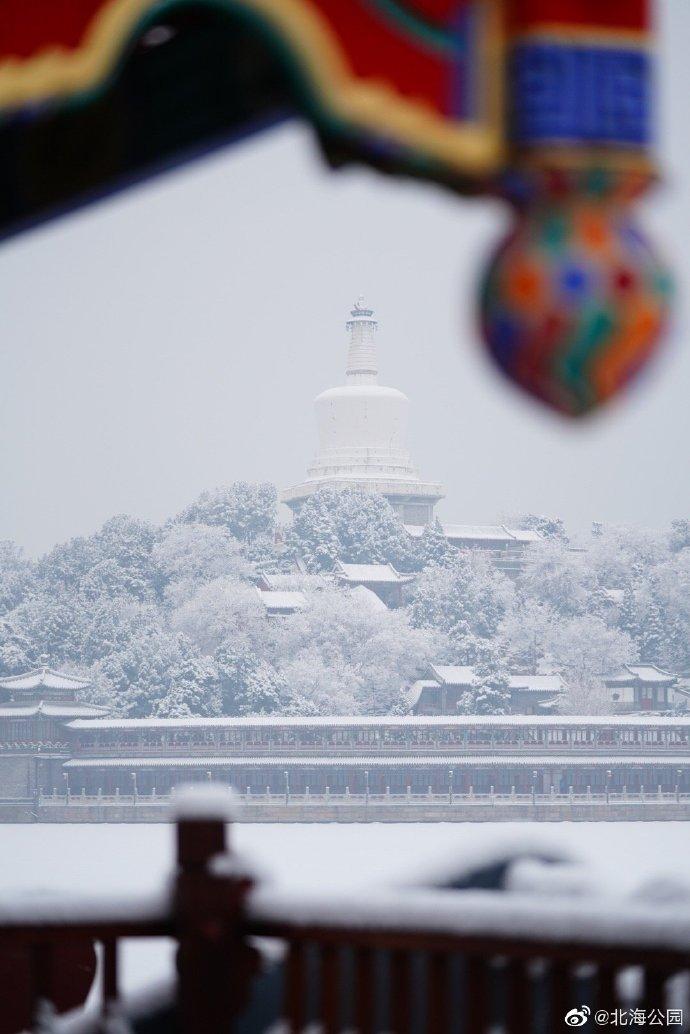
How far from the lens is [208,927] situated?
2.01m

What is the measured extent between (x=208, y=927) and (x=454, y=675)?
1541 inches

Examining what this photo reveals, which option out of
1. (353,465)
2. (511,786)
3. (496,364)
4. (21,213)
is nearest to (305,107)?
(496,364)

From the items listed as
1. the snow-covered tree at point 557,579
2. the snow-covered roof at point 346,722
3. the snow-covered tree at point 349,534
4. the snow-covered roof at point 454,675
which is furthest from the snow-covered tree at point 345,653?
the snow-covered roof at point 346,722

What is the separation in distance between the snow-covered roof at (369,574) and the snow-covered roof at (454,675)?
508 centimetres

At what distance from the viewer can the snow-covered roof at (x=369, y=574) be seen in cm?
4569

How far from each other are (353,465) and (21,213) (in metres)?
50.2

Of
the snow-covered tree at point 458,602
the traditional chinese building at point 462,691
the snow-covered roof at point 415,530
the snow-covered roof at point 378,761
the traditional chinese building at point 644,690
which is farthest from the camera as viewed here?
the snow-covered roof at point 415,530

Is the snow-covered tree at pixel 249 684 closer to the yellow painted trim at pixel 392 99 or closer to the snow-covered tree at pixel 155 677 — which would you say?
the snow-covered tree at pixel 155 677

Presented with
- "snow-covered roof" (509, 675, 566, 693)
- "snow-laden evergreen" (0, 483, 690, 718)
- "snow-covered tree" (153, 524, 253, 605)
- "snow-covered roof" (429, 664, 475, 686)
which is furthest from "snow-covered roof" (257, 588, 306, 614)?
"snow-covered roof" (509, 675, 566, 693)

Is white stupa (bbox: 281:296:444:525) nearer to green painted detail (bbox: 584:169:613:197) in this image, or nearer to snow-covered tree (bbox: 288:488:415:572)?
snow-covered tree (bbox: 288:488:415:572)

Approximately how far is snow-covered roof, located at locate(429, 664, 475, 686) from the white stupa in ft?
36.1

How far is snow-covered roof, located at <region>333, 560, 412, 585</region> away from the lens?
45.7 meters

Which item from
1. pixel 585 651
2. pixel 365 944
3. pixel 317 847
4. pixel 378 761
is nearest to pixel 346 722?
pixel 378 761

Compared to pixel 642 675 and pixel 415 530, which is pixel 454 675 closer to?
pixel 642 675
